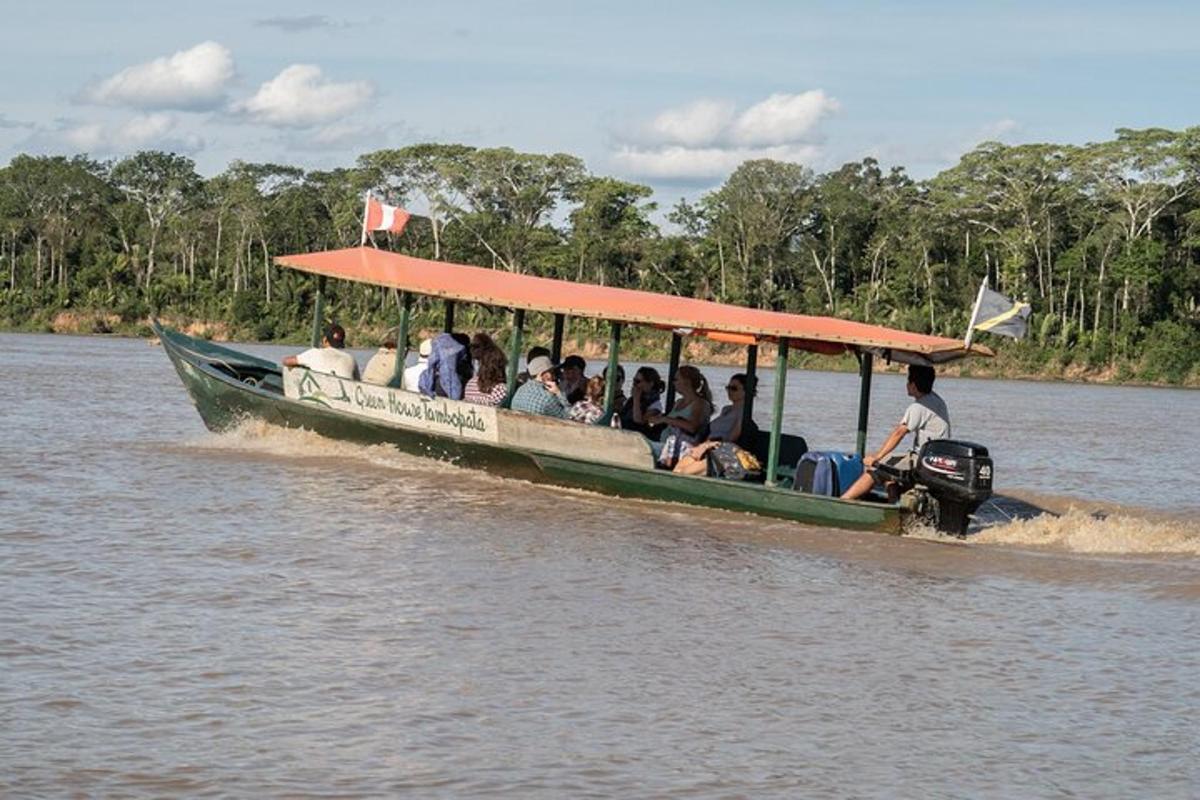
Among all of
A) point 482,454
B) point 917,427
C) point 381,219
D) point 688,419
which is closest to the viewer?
point 917,427

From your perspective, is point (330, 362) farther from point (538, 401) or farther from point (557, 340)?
point (538, 401)

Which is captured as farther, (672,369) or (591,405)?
(672,369)

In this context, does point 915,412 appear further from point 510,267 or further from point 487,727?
point 510,267

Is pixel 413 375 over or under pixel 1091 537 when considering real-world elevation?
over

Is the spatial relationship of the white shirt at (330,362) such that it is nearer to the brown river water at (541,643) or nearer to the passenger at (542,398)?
the brown river water at (541,643)

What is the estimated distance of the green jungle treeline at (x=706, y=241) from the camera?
182 ft

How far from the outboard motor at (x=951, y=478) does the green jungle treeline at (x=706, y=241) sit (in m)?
37.9

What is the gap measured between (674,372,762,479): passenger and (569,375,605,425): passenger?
1024 millimetres

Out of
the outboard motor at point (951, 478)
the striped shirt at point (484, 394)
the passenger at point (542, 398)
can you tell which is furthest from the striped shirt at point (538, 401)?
the outboard motor at point (951, 478)

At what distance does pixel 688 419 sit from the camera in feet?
44.8

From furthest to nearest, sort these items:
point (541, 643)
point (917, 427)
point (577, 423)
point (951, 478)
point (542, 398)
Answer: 1. point (542, 398)
2. point (577, 423)
3. point (917, 427)
4. point (951, 478)
5. point (541, 643)

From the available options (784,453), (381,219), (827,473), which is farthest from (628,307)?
(381,219)

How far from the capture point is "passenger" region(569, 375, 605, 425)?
46.8 ft

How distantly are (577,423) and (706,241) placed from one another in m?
49.6
